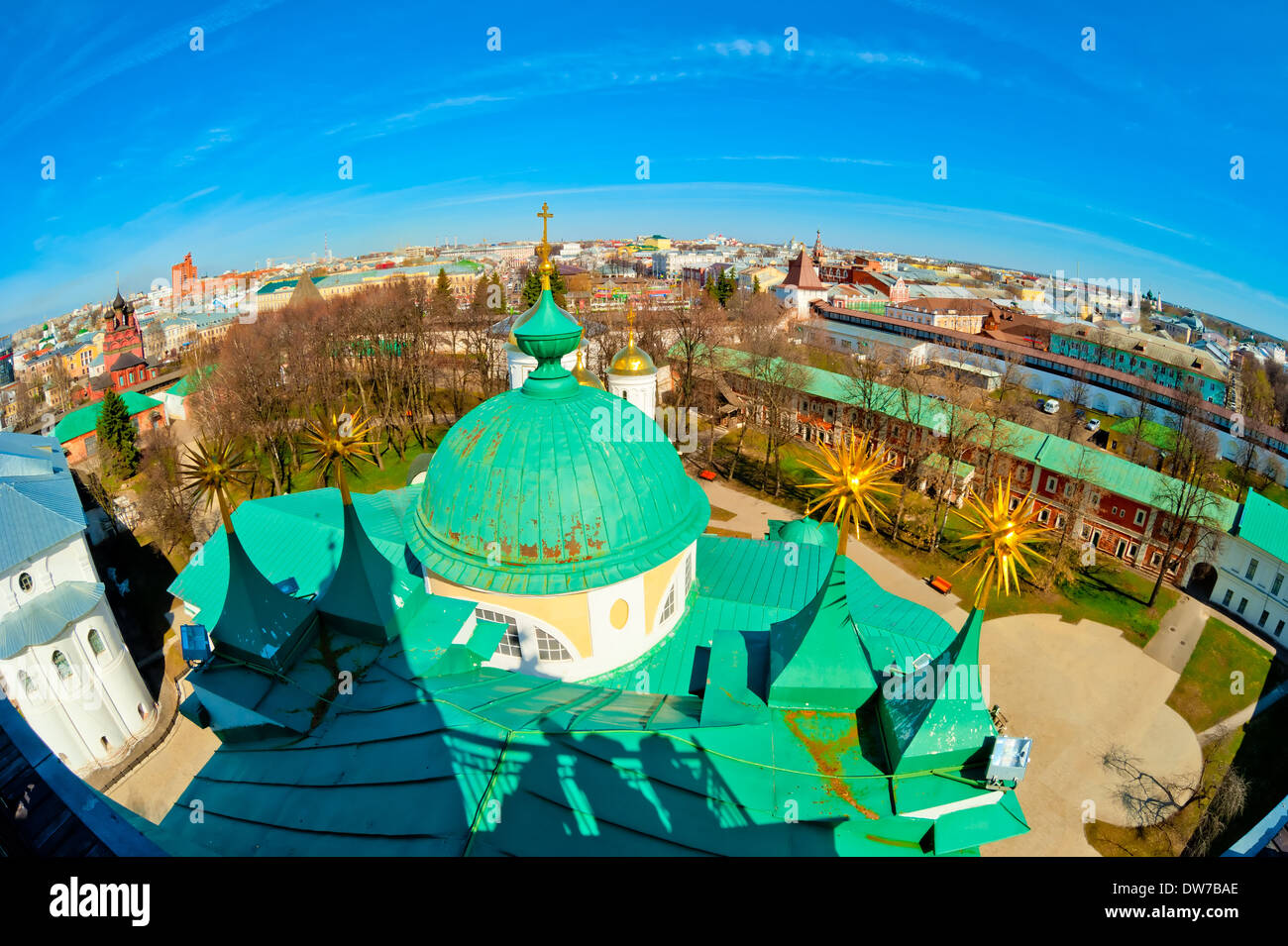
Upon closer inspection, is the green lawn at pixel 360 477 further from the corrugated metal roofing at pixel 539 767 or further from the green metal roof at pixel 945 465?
the green metal roof at pixel 945 465

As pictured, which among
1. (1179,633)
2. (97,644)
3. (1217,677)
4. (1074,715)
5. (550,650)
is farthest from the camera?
(1179,633)

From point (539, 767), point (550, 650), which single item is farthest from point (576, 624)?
point (539, 767)

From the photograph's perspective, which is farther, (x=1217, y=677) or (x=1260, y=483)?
(x=1260, y=483)

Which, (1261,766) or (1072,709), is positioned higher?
(1072,709)

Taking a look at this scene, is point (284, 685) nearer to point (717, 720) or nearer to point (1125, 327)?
point (717, 720)

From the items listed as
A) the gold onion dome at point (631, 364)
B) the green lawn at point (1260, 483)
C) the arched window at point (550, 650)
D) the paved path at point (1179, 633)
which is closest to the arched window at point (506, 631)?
the arched window at point (550, 650)

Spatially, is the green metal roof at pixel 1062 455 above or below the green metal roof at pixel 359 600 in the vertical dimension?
below

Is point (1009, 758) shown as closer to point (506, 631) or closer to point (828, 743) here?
point (828, 743)
